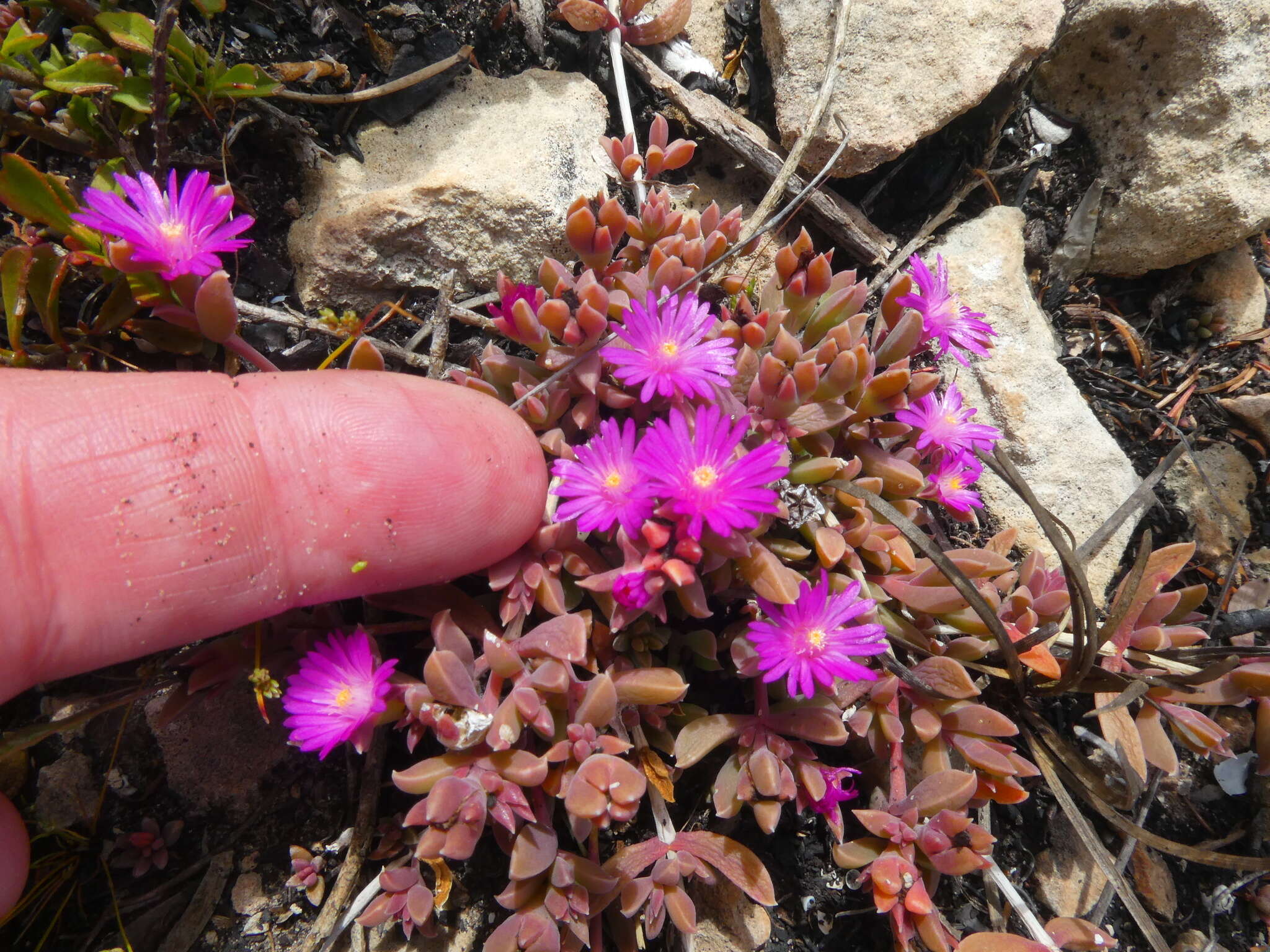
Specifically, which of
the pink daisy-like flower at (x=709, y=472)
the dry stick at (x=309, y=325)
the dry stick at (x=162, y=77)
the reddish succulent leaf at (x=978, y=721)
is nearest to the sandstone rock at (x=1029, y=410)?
the reddish succulent leaf at (x=978, y=721)

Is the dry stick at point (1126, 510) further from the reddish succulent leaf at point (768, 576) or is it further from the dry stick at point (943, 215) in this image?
the dry stick at point (943, 215)

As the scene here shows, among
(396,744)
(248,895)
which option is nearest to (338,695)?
(396,744)

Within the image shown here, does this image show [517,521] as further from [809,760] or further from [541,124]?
[541,124]

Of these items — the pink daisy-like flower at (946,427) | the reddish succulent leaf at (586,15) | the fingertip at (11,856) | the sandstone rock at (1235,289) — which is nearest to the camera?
the fingertip at (11,856)

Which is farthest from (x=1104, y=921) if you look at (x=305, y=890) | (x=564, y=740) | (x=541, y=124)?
(x=541, y=124)

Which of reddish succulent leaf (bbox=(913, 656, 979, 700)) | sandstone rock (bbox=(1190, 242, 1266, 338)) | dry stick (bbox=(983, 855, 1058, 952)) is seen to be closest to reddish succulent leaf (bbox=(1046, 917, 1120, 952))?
dry stick (bbox=(983, 855, 1058, 952))

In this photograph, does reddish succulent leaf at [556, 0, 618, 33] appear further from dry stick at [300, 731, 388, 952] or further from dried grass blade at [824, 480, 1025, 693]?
dry stick at [300, 731, 388, 952]
